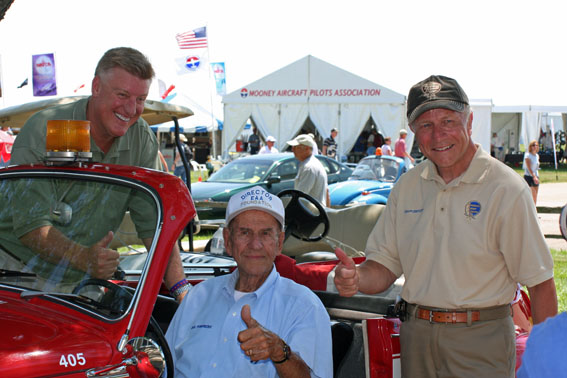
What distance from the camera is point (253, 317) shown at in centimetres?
286

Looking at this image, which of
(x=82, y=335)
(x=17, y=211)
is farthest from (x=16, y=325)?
(x=17, y=211)

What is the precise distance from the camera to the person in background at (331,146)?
72.2 ft

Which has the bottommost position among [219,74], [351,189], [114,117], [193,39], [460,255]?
[351,189]

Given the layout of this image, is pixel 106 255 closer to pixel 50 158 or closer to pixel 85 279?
pixel 85 279

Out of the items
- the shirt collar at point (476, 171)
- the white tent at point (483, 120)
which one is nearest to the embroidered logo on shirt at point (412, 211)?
the shirt collar at point (476, 171)

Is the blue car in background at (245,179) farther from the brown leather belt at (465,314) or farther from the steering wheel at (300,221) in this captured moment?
the brown leather belt at (465,314)

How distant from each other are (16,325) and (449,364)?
1730 millimetres

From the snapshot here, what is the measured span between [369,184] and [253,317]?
→ 1051 centimetres

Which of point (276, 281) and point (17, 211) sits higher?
point (17, 211)

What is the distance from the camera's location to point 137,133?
3.79 metres

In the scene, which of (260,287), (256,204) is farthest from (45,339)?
(256,204)

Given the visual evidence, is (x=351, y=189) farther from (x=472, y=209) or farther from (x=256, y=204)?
→ (x=472, y=209)

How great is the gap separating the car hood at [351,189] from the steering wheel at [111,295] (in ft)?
33.3

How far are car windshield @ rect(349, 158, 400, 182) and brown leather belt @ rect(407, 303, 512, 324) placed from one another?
11379 millimetres
